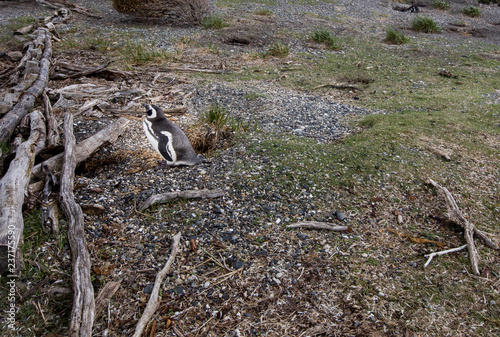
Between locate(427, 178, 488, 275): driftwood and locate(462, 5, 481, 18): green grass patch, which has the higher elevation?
locate(462, 5, 481, 18): green grass patch

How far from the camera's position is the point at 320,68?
844 cm

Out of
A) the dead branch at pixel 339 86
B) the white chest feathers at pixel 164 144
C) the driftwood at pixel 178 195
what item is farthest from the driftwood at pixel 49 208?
the dead branch at pixel 339 86

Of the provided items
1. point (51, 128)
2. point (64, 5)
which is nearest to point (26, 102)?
point (51, 128)

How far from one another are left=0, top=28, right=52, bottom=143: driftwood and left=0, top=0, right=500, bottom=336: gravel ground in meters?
0.79

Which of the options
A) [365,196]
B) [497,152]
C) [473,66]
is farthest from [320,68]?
[365,196]

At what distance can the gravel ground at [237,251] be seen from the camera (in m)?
2.65

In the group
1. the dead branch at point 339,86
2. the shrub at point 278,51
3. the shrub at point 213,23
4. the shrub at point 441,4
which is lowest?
the dead branch at point 339,86

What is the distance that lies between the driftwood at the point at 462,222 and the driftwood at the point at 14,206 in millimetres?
3796

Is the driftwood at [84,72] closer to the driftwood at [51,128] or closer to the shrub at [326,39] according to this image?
the driftwood at [51,128]

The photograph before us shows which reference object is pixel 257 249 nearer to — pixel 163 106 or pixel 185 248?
pixel 185 248

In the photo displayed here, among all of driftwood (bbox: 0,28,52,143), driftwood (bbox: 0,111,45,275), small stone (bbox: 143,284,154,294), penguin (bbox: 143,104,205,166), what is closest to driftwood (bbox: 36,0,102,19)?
driftwood (bbox: 0,28,52,143)

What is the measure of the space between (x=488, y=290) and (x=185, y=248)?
259 cm

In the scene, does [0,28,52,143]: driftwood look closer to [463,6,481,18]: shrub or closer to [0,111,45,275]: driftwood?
[0,111,45,275]: driftwood

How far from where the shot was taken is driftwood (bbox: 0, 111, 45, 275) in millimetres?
2689
